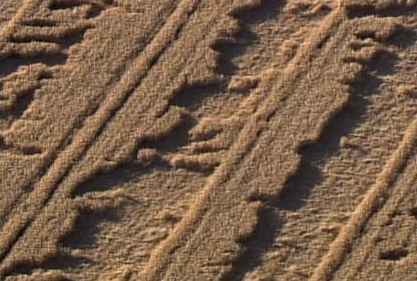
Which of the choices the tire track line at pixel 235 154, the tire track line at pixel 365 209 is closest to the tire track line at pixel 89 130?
the tire track line at pixel 235 154

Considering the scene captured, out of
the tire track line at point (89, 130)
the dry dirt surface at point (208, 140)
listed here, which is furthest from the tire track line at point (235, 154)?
the tire track line at point (89, 130)

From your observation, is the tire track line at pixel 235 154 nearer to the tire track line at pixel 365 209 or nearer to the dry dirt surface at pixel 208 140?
the dry dirt surface at pixel 208 140

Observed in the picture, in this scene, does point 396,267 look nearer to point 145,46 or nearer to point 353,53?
point 353,53

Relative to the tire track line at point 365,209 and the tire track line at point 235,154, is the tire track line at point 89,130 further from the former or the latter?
the tire track line at point 365,209

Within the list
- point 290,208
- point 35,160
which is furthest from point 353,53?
point 35,160

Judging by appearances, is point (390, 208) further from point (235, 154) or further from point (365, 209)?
point (235, 154)

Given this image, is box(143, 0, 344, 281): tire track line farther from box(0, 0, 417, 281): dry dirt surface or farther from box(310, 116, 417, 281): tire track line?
box(310, 116, 417, 281): tire track line

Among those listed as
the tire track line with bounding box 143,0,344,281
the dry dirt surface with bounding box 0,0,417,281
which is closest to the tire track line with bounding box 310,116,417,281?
the dry dirt surface with bounding box 0,0,417,281
